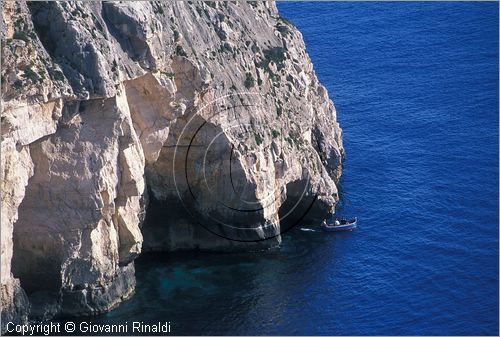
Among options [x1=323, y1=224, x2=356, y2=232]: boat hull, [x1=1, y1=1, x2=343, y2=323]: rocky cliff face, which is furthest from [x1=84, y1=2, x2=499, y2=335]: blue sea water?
[x1=1, y1=1, x2=343, y2=323]: rocky cliff face

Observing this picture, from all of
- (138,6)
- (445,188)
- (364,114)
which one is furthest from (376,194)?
(138,6)

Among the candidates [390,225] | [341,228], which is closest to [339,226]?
[341,228]

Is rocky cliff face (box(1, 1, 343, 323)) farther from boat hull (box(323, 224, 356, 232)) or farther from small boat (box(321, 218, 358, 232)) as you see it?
boat hull (box(323, 224, 356, 232))

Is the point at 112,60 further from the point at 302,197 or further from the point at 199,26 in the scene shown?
the point at 302,197

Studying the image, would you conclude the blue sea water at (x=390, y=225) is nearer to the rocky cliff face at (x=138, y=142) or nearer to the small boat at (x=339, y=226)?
the small boat at (x=339, y=226)

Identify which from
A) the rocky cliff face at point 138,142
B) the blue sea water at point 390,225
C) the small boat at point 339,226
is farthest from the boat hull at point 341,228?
the rocky cliff face at point 138,142

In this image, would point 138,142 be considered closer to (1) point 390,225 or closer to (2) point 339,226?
(2) point 339,226
